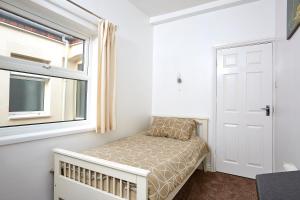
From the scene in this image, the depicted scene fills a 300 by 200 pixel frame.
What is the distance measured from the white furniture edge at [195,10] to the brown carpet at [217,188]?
2.58 metres

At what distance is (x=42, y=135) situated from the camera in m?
1.55

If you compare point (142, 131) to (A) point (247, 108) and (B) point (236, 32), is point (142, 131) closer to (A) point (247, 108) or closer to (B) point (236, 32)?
(A) point (247, 108)

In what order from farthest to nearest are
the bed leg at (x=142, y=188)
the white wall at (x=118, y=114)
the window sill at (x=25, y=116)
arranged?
1. the window sill at (x=25, y=116)
2. the white wall at (x=118, y=114)
3. the bed leg at (x=142, y=188)

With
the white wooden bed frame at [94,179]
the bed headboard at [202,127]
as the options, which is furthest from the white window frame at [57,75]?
the bed headboard at [202,127]

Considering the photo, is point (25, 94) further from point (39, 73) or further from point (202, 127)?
point (202, 127)

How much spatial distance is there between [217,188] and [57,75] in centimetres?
233

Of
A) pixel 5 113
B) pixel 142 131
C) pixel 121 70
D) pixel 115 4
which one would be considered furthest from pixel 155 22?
pixel 5 113

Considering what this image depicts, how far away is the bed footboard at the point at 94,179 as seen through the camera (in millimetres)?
A: 1107

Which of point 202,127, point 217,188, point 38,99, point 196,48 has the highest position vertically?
point 196,48

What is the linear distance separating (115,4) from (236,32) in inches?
72.8

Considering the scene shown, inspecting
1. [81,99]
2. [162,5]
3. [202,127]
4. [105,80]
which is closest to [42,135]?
[81,99]

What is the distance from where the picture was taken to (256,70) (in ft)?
8.10

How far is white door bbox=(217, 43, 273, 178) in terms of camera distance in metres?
2.39

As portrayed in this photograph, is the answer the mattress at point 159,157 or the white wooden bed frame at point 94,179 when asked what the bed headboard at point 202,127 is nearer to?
the mattress at point 159,157
